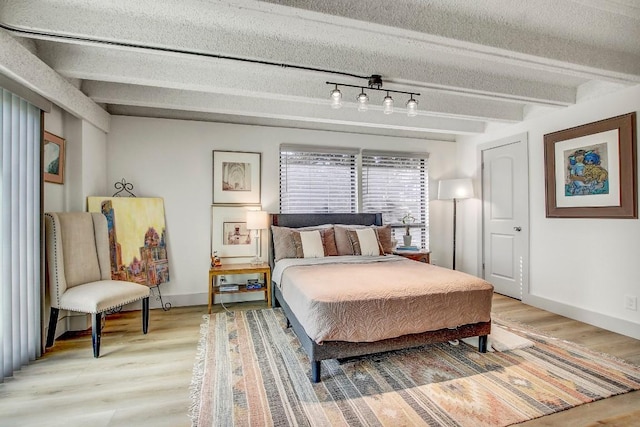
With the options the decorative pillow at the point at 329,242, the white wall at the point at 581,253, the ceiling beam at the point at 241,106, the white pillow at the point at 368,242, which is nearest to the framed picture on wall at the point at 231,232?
the decorative pillow at the point at 329,242

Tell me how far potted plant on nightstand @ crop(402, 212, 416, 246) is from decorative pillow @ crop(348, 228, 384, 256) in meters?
0.86

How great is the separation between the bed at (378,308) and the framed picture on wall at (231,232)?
1.24 m

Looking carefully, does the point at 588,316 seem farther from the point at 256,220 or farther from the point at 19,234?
the point at 19,234

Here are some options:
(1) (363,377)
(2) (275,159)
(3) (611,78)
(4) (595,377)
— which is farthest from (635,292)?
(2) (275,159)

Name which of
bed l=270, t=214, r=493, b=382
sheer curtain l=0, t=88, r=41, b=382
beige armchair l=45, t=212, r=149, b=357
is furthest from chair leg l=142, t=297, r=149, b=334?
bed l=270, t=214, r=493, b=382

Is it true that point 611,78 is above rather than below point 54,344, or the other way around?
above

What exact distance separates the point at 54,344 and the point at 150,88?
2.62 metres

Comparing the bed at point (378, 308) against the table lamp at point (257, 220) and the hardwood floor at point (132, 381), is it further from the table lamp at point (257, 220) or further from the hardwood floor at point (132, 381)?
the table lamp at point (257, 220)

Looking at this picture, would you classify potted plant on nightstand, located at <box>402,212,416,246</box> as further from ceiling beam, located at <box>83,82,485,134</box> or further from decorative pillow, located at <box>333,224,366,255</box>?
ceiling beam, located at <box>83,82,485,134</box>

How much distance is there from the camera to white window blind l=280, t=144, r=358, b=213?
4441mm

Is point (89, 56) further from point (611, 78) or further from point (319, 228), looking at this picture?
point (611, 78)

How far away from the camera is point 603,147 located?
10.4ft

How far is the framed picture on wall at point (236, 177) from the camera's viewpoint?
4125 millimetres

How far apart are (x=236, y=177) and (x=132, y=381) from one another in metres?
2.60
